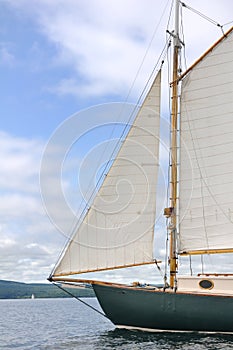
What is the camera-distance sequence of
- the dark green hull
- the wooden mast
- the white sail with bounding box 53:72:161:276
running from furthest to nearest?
1. the wooden mast
2. the white sail with bounding box 53:72:161:276
3. the dark green hull

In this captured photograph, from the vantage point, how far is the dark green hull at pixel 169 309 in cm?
2578

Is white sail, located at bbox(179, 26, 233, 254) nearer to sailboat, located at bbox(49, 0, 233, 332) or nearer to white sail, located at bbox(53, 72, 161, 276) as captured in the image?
sailboat, located at bbox(49, 0, 233, 332)

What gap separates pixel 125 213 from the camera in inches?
1071

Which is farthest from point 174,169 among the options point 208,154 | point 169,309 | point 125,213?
point 169,309

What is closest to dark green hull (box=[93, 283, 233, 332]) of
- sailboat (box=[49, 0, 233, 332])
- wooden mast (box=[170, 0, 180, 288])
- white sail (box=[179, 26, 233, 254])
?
sailboat (box=[49, 0, 233, 332])

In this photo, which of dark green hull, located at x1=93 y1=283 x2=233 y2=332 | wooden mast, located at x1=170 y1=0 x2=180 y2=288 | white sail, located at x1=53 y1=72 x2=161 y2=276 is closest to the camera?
dark green hull, located at x1=93 y1=283 x2=233 y2=332

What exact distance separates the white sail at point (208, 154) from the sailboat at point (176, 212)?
0.19ft

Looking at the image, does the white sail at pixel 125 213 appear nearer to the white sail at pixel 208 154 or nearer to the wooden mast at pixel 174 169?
the wooden mast at pixel 174 169

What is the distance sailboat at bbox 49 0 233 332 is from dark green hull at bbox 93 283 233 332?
0.05 metres

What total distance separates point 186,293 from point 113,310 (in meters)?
4.27

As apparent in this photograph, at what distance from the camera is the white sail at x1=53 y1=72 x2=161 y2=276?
1025 inches

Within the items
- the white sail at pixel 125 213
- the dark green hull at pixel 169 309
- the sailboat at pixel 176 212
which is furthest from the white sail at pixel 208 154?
the dark green hull at pixel 169 309

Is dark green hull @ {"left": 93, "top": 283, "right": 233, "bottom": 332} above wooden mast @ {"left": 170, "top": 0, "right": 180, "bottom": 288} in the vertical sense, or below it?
below

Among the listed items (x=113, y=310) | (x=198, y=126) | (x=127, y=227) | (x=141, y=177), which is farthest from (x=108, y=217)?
(x=198, y=126)
